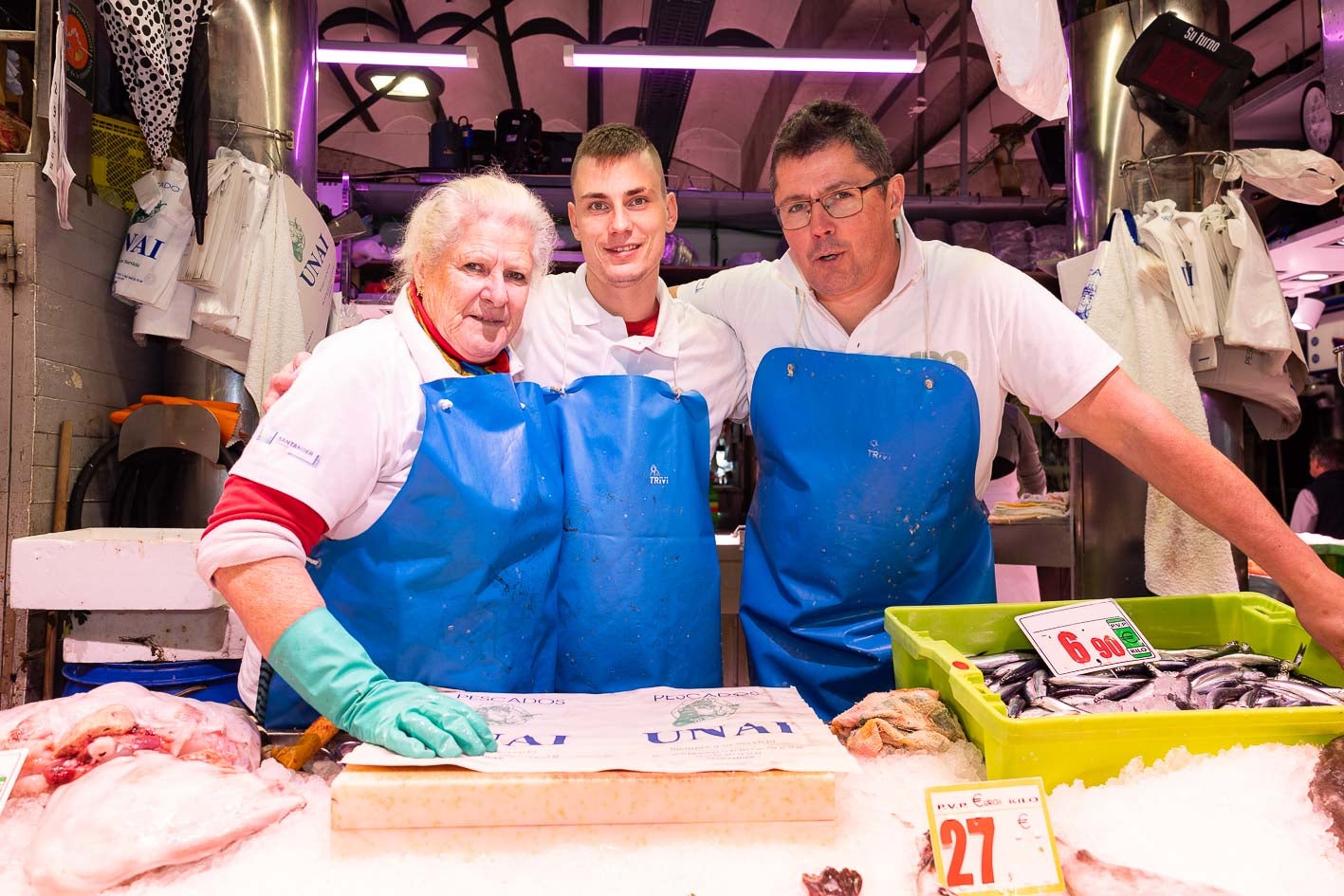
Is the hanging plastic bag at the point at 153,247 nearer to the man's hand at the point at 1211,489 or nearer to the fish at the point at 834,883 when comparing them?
the man's hand at the point at 1211,489

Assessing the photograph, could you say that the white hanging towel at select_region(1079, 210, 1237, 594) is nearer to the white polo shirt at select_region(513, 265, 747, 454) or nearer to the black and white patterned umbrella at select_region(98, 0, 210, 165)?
the white polo shirt at select_region(513, 265, 747, 454)

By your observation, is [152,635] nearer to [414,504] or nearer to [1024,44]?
[414,504]

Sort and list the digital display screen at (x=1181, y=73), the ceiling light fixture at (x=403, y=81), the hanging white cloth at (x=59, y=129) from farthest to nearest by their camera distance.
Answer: the ceiling light fixture at (x=403, y=81)
the digital display screen at (x=1181, y=73)
the hanging white cloth at (x=59, y=129)

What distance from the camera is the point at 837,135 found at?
2.12 meters

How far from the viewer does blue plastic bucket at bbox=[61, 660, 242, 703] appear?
8.18ft

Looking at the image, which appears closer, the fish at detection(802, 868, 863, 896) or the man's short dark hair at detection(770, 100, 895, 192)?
the fish at detection(802, 868, 863, 896)

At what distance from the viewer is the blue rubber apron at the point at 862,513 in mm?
2098

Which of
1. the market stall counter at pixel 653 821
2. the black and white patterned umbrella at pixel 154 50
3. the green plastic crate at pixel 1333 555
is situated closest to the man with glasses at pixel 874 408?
the market stall counter at pixel 653 821

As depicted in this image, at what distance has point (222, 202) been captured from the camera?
11.6ft

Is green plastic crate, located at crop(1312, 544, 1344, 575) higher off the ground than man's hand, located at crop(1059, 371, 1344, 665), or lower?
lower

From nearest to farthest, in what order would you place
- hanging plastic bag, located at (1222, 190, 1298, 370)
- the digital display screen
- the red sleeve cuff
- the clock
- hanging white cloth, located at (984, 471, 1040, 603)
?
the red sleeve cuff < hanging plastic bag, located at (1222, 190, 1298, 370) < the digital display screen < hanging white cloth, located at (984, 471, 1040, 603) < the clock

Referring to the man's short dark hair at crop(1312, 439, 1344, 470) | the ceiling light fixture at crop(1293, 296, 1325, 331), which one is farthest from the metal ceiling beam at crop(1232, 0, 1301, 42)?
the man's short dark hair at crop(1312, 439, 1344, 470)

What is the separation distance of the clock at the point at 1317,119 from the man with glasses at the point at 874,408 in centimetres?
590

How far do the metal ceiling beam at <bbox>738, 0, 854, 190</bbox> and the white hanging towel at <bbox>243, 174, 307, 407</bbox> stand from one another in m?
5.46
